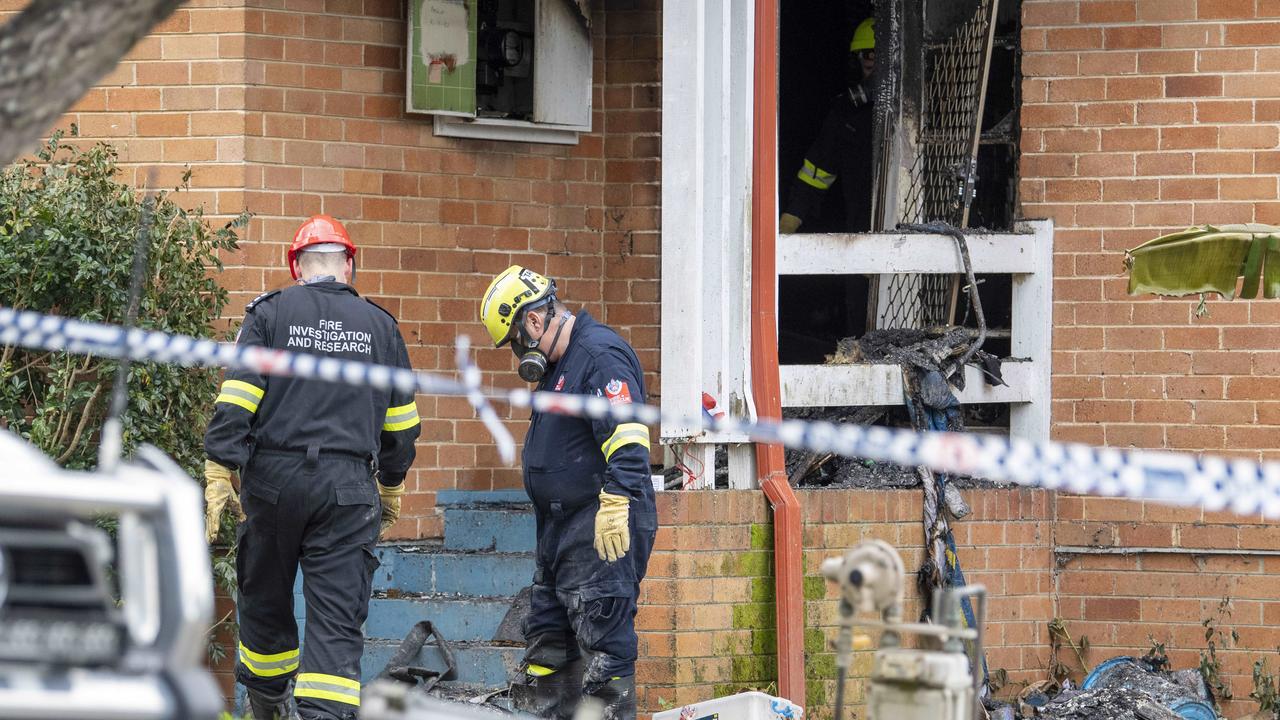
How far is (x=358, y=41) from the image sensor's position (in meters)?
7.65

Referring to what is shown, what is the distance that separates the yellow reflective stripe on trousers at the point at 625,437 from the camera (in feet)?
18.7

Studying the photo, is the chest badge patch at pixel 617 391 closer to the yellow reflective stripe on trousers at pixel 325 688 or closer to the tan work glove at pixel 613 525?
the tan work glove at pixel 613 525

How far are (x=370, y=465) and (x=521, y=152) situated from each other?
259 cm

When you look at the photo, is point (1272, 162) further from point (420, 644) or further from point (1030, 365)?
point (420, 644)

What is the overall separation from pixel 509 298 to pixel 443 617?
1.88 meters

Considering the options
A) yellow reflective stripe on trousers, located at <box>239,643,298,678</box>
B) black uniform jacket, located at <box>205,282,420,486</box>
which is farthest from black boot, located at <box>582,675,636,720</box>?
black uniform jacket, located at <box>205,282,420,486</box>

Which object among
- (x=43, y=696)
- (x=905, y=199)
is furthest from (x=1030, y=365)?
(x=43, y=696)

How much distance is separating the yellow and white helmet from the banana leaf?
8.08 feet

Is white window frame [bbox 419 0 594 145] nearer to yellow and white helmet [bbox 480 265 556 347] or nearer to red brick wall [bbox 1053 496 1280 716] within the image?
yellow and white helmet [bbox 480 265 556 347]

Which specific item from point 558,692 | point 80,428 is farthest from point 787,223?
point 80,428

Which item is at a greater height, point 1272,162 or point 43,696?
point 1272,162

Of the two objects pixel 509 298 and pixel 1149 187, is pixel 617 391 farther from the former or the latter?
pixel 1149 187

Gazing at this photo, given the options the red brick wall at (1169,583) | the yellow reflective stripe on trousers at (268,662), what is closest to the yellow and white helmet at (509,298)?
the yellow reflective stripe on trousers at (268,662)

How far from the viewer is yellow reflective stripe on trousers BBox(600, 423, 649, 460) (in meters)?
5.71
